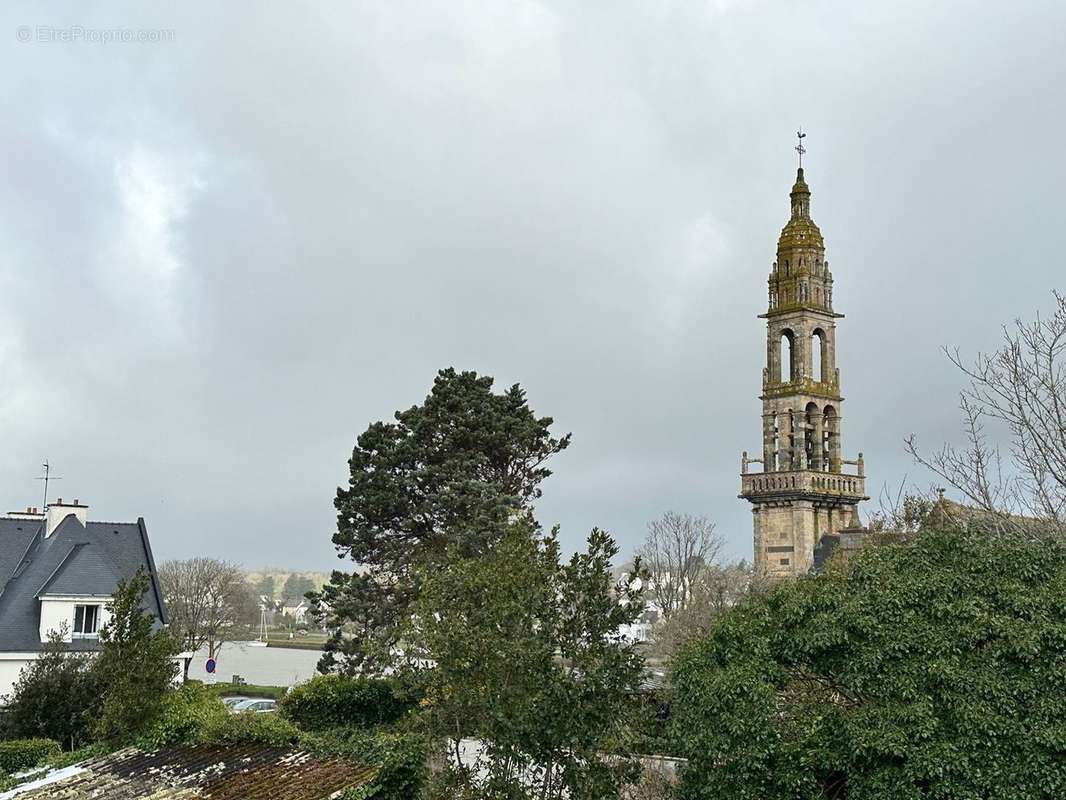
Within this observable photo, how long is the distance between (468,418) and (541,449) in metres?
3.81

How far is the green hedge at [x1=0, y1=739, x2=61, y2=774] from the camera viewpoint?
25.7 m

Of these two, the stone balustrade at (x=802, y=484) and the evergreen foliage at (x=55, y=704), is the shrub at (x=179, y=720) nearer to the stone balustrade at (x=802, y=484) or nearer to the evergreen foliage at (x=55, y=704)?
the evergreen foliage at (x=55, y=704)

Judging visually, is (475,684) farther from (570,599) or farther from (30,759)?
(30,759)

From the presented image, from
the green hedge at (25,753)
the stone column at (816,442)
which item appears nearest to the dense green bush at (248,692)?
the green hedge at (25,753)

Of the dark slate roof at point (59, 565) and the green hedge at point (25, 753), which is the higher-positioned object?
the dark slate roof at point (59, 565)

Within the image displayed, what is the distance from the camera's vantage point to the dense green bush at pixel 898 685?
1359 cm

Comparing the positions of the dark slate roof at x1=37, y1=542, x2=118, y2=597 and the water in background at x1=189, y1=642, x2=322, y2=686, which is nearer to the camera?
the dark slate roof at x1=37, y1=542, x2=118, y2=597

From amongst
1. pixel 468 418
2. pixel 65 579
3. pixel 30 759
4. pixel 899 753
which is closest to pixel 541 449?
pixel 468 418

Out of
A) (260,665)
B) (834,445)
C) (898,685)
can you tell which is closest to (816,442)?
(834,445)

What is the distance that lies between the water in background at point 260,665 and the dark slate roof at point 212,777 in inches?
1679

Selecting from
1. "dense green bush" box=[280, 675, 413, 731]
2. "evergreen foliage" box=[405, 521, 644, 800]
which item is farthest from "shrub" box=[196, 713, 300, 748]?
"dense green bush" box=[280, 675, 413, 731]

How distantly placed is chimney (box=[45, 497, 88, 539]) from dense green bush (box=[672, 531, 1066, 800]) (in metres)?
30.6

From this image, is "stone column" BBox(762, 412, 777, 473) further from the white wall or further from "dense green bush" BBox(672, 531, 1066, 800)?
"dense green bush" BBox(672, 531, 1066, 800)

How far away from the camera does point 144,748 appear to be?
22734mm
